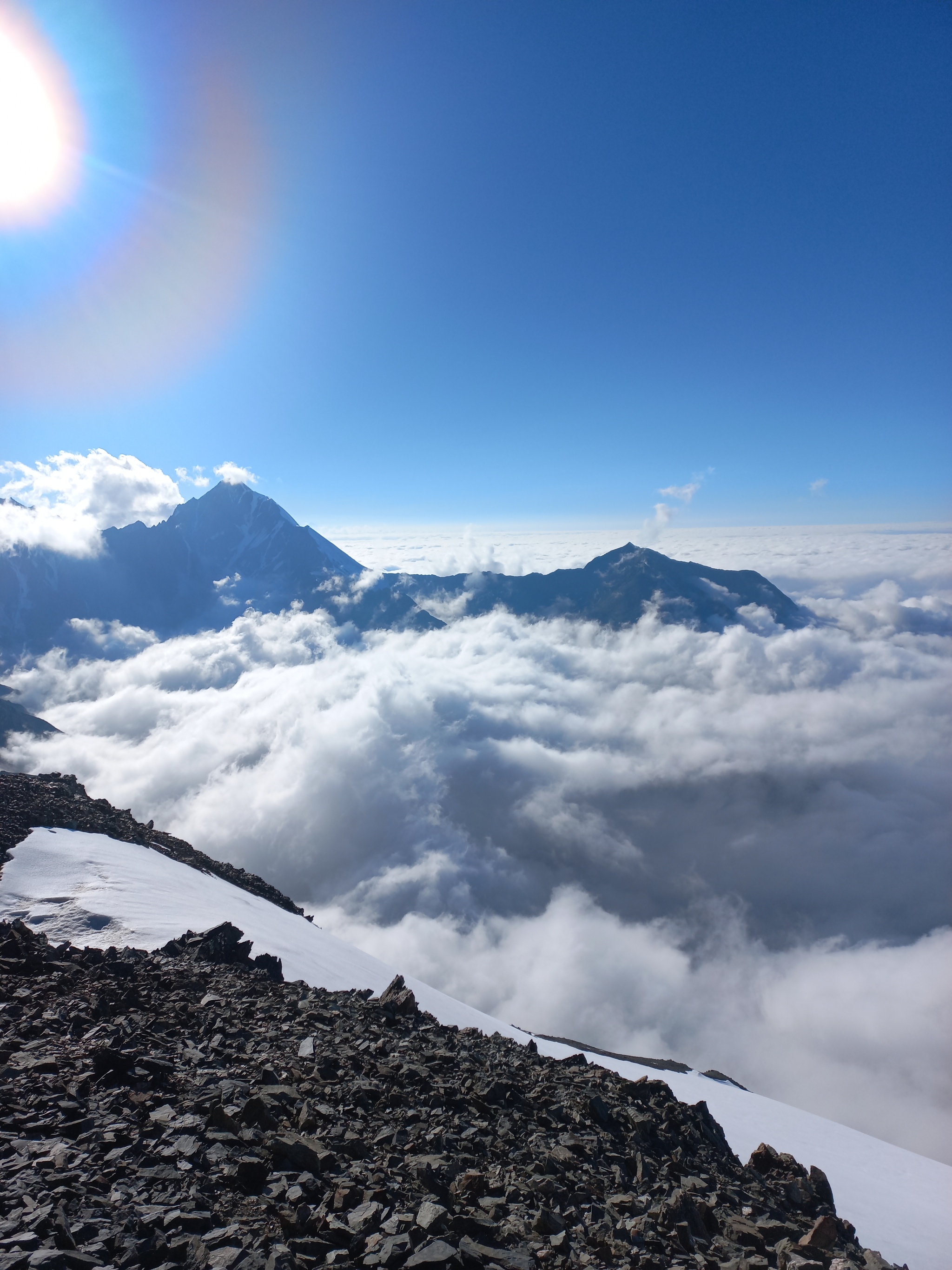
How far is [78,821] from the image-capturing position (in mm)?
39656

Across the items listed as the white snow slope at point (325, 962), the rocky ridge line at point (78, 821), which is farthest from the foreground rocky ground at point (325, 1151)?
the rocky ridge line at point (78, 821)

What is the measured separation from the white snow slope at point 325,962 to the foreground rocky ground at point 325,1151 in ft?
30.4

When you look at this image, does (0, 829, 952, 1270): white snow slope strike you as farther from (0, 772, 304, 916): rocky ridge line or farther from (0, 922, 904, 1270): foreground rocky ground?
(0, 922, 904, 1270): foreground rocky ground

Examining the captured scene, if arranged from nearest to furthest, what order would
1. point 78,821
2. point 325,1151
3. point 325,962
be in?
point 325,1151 < point 325,962 < point 78,821

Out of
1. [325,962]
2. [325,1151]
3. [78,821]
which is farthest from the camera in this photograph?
[78,821]

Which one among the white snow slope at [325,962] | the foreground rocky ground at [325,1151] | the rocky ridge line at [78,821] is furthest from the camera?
the rocky ridge line at [78,821]

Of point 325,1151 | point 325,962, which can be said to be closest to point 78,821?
point 325,962

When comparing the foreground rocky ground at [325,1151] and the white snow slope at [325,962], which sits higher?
the foreground rocky ground at [325,1151]

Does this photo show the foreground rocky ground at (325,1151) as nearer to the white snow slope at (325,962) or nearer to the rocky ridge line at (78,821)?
the white snow slope at (325,962)

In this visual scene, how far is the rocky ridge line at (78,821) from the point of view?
36.7 meters

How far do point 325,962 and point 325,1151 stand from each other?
26672 millimetres

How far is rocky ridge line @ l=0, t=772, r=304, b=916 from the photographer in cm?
Answer: 3666

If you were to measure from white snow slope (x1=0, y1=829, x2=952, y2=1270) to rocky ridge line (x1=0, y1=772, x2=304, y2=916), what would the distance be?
151 centimetres

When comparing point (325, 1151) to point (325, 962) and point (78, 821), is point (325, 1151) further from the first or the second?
point (78, 821)
